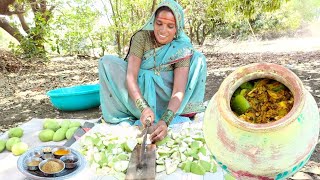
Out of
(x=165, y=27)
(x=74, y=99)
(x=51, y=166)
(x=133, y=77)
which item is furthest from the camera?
(x=74, y=99)

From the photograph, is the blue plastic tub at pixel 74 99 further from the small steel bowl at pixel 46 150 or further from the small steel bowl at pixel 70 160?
the small steel bowl at pixel 70 160

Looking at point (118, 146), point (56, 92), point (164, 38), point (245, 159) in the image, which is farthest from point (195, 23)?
point (245, 159)

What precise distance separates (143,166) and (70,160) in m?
0.50

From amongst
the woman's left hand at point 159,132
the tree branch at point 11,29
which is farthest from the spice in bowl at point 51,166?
the tree branch at point 11,29

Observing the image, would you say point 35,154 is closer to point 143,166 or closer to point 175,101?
point 143,166

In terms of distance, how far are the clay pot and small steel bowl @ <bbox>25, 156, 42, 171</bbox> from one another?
1.22 meters

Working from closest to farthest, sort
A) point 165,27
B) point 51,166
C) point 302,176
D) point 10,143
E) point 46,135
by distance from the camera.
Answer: point 51,166, point 302,176, point 10,143, point 46,135, point 165,27

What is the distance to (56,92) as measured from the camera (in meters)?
4.40

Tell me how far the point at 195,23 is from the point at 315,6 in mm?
10737

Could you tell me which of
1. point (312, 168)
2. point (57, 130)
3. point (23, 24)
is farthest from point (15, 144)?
point (23, 24)

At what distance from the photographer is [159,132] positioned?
8.78 feet

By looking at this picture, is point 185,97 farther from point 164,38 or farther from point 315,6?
point 315,6

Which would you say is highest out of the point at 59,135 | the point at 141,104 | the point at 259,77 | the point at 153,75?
the point at 259,77

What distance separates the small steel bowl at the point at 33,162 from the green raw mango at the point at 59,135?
0.70 meters
